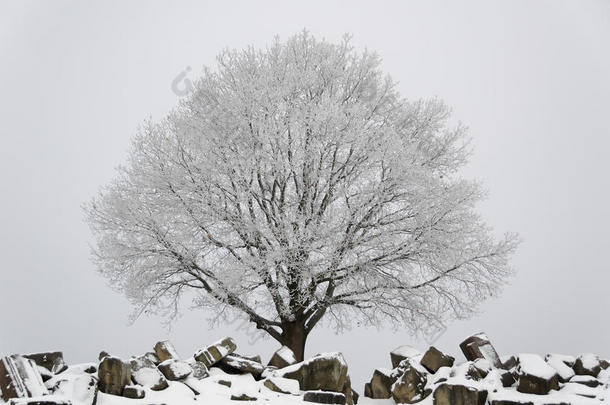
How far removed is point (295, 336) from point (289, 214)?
3779 millimetres

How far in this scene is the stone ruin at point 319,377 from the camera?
23.3 feet

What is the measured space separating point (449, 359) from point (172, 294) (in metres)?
9.37

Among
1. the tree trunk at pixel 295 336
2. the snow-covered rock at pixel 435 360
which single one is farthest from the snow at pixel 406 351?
the tree trunk at pixel 295 336

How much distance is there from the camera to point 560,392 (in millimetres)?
7988

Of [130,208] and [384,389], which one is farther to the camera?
[130,208]

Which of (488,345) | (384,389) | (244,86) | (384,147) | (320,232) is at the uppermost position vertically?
(244,86)

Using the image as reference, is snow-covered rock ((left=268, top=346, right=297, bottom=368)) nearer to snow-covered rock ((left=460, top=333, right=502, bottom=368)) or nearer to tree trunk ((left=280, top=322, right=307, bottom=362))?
snow-covered rock ((left=460, top=333, right=502, bottom=368))

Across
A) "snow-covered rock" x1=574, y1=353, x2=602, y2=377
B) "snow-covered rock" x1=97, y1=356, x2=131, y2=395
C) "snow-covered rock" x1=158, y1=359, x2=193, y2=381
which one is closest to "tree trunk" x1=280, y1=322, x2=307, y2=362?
"snow-covered rock" x1=158, y1=359, x2=193, y2=381

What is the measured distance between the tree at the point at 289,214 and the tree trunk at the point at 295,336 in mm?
33

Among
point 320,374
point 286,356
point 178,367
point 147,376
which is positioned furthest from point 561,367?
point 147,376

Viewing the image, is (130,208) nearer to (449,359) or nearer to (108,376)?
(108,376)

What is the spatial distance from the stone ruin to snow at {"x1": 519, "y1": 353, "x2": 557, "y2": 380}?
0.01m

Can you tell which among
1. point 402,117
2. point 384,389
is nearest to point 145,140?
point 402,117

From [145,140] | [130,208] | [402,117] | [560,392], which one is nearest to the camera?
[560,392]
